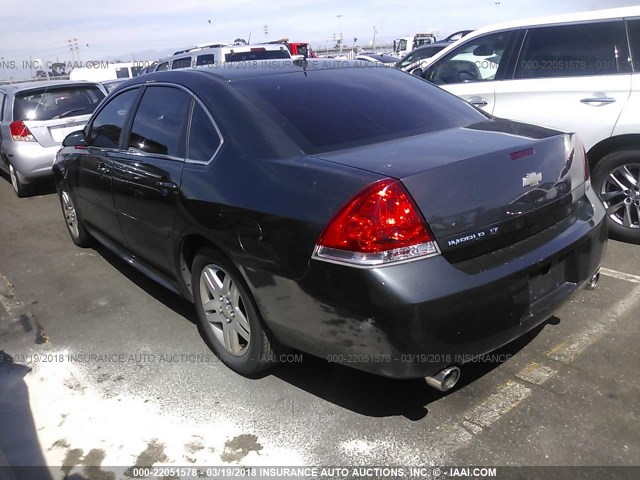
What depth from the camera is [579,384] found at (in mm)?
2885

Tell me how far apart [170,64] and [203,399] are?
12.2 m

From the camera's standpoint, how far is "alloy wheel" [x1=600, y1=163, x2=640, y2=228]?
4.65 metres

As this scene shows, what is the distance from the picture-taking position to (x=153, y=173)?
11.3ft

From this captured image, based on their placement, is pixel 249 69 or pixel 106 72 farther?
pixel 106 72

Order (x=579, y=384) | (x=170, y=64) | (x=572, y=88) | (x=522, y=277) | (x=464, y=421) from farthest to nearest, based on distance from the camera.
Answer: (x=170, y=64)
(x=572, y=88)
(x=579, y=384)
(x=464, y=421)
(x=522, y=277)

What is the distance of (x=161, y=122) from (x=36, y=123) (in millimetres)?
5447

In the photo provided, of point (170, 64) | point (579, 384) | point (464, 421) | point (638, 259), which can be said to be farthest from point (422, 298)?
point (170, 64)

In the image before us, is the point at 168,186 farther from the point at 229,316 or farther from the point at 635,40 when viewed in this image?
the point at 635,40

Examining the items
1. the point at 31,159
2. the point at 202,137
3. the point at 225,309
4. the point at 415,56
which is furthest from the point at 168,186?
the point at 415,56

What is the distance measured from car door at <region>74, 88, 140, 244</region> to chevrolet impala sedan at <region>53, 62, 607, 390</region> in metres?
0.37

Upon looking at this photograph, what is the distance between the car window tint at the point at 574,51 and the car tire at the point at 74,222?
4407 mm

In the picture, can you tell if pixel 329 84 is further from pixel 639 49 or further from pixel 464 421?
pixel 639 49

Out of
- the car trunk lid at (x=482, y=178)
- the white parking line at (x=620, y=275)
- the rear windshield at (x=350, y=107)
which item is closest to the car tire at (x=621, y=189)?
the white parking line at (x=620, y=275)

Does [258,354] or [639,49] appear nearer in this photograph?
[258,354]
